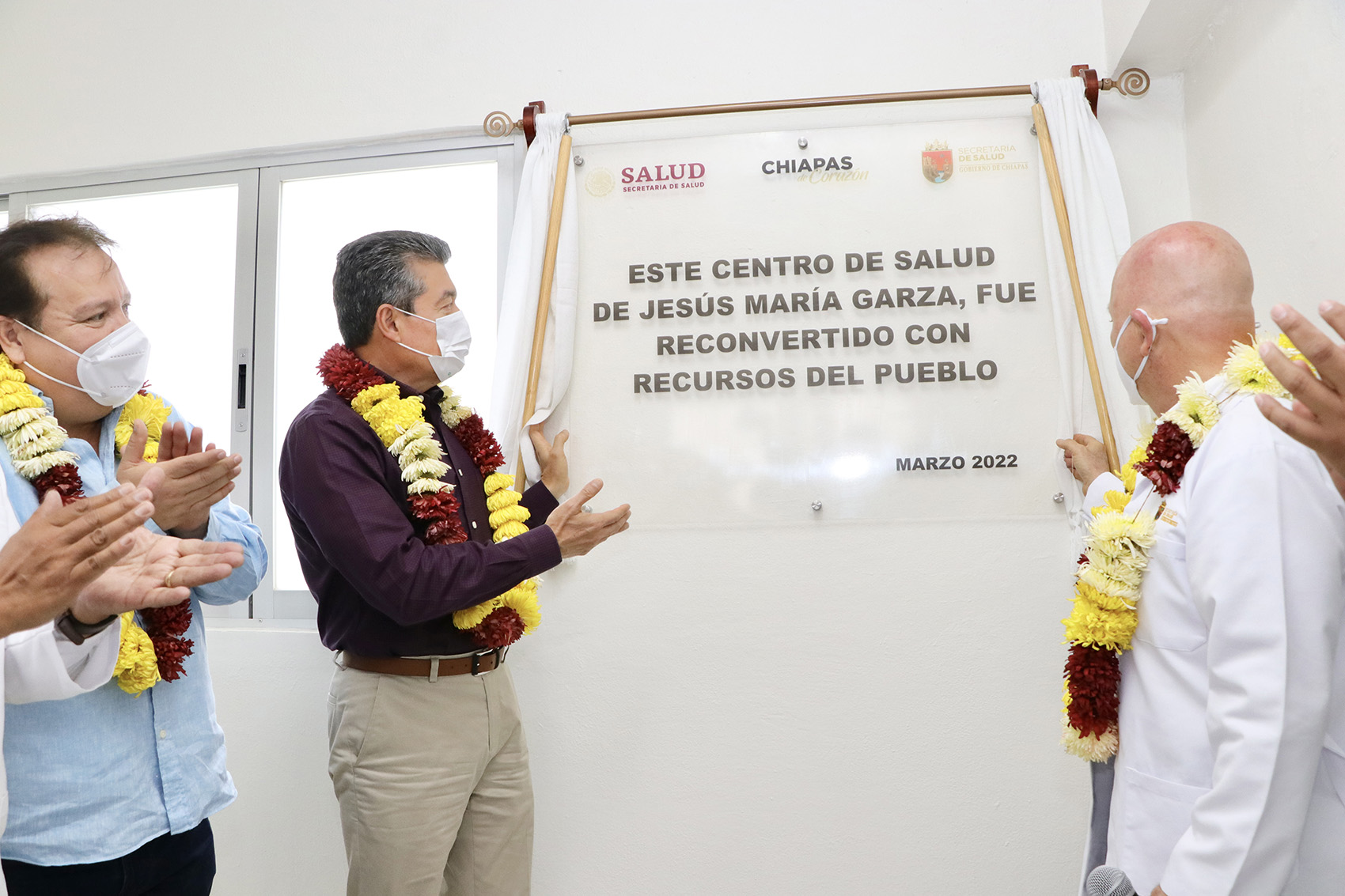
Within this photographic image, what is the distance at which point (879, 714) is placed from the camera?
2391 mm

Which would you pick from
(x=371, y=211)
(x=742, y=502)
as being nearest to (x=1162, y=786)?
(x=742, y=502)

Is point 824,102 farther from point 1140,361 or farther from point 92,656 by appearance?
point 92,656

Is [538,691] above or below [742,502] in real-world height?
below

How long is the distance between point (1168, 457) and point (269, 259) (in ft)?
8.22

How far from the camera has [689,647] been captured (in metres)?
2.47

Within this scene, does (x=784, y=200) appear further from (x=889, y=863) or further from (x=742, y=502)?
(x=889, y=863)

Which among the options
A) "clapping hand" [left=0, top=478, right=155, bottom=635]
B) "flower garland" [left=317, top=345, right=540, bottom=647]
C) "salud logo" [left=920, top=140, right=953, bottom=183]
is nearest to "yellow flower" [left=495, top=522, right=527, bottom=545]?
"flower garland" [left=317, top=345, right=540, bottom=647]

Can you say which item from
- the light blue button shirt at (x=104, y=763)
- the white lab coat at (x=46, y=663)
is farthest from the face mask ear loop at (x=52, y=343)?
the white lab coat at (x=46, y=663)

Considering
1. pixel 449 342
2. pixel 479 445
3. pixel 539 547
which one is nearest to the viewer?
pixel 539 547

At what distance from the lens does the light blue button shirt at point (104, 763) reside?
1.39 metres

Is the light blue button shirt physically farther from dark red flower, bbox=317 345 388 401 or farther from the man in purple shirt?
dark red flower, bbox=317 345 388 401

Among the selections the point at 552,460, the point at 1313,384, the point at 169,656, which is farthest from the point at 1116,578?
the point at 169,656

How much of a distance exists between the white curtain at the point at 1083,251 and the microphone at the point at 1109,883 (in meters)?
1.10

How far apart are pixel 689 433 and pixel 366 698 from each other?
1121 millimetres
